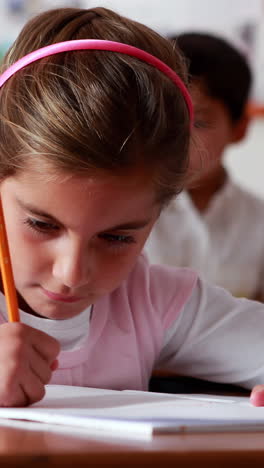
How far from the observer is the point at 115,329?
0.83 meters

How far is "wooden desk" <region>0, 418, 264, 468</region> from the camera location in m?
0.36

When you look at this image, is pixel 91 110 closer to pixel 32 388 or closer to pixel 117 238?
pixel 117 238

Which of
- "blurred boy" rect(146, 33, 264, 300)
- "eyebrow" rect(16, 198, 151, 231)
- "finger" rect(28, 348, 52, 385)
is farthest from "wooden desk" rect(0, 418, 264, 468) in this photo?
"blurred boy" rect(146, 33, 264, 300)

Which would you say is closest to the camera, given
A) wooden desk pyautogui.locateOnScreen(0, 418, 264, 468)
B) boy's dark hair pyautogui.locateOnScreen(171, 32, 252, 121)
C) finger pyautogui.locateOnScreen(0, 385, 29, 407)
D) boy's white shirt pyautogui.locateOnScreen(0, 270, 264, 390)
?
wooden desk pyautogui.locateOnScreen(0, 418, 264, 468)

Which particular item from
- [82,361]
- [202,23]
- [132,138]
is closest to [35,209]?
[132,138]

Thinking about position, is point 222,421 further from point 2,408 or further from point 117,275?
point 117,275

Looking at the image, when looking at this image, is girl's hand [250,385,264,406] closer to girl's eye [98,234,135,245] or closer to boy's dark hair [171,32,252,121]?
girl's eye [98,234,135,245]

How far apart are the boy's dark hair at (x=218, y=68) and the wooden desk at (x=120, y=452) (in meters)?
1.26

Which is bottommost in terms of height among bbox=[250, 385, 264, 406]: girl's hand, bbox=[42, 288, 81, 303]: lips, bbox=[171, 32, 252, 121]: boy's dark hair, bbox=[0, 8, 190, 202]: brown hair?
bbox=[171, 32, 252, 121]: boy's dark hair

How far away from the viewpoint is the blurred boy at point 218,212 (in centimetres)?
164

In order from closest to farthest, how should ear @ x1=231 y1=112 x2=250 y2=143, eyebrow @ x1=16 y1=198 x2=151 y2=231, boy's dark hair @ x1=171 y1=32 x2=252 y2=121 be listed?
eyebrow @ x1=16 y1=198 x2=151 y2=231 < boy's dark hair @ x1=171 y1=32 x2=252 y2=121 < ear @ x1=231 y1=112 x2=250 y2=143

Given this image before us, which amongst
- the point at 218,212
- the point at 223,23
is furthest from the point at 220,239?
the point at 223,23

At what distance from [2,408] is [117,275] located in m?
0.21

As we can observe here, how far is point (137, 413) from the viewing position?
0.48 metres
